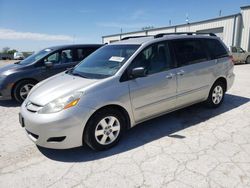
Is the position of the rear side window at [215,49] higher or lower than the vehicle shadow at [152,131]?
higher

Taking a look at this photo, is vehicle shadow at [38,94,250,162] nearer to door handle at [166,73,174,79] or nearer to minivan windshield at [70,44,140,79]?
door handle at [166,73,174,79]

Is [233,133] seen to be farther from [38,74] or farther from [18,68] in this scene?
[18,68]

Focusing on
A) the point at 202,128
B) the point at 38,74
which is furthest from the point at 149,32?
the point at 202,128

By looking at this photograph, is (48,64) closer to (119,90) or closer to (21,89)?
(21,89)

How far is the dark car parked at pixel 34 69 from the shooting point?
5.79 metres

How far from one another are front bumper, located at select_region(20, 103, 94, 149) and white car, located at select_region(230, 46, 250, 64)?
1636cm

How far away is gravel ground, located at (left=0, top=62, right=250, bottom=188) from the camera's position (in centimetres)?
258

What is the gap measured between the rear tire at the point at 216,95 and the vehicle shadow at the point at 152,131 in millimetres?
141

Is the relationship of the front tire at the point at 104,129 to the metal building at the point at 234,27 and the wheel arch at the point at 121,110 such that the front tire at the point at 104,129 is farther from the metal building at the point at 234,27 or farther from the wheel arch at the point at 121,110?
the metal building at the point at 234,27

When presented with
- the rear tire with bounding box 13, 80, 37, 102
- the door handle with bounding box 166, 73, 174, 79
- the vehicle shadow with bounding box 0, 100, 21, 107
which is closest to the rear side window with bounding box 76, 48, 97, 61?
the rear tire with bounding box 13, 80, 37, 102

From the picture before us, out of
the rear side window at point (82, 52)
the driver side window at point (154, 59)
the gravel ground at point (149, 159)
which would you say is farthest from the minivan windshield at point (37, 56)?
the driver side window at point (154, 59)

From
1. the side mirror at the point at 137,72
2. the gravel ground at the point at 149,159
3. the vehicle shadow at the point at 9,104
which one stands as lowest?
the gravel ground at the point at 149,159

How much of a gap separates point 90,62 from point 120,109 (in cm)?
128

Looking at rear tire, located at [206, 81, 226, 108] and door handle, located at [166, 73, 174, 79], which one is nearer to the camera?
door handle, located at [166, 73, 174, 79]
